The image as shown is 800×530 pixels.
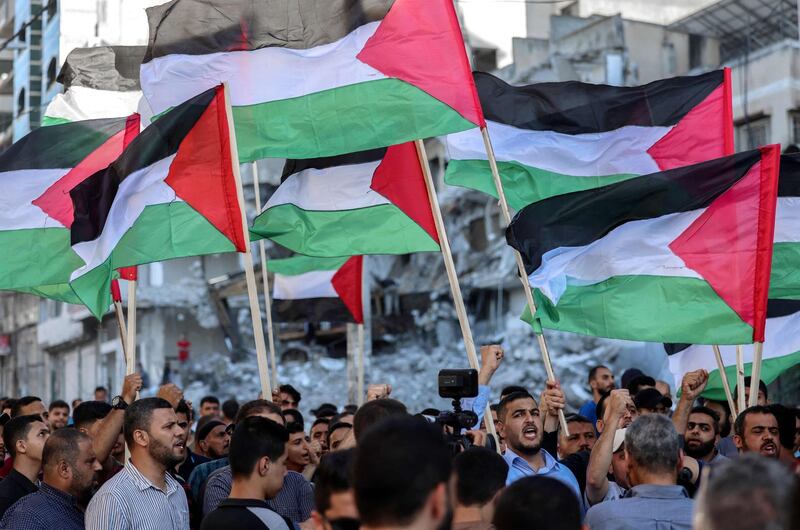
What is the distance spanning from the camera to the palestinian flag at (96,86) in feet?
40.3

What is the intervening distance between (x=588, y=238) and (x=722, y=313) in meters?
1.08

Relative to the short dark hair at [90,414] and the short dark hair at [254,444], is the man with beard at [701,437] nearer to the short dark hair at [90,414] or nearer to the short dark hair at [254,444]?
the short dark hair at [254,444]

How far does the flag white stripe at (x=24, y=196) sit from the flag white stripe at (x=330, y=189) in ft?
6.30

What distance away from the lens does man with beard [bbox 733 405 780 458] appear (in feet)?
26.6

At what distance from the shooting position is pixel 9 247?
1081 centimetres

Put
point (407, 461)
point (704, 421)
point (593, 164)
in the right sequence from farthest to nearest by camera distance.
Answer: point (593, 164) → point (704, 421) → point (407, 461)

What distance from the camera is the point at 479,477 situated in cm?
526

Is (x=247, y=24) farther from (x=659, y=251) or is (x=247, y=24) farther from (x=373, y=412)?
(x=373, y=412)

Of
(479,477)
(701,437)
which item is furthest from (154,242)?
(479,477)

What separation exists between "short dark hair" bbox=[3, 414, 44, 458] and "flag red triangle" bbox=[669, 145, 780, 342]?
15.0ft

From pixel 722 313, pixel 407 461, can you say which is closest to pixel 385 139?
pixel 722 313

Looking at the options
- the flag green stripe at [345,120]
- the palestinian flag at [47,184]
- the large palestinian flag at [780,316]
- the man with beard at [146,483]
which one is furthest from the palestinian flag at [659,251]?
the palestinian flag at [47,184]

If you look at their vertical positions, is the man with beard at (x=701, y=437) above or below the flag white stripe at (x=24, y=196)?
below

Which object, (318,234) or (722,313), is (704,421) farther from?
(318,234)
